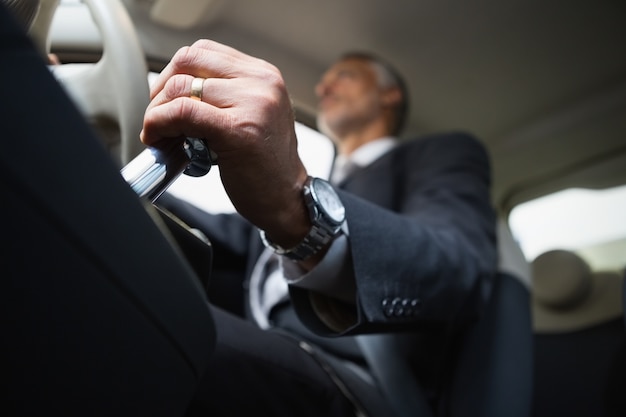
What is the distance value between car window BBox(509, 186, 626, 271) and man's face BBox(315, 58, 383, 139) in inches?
15.5

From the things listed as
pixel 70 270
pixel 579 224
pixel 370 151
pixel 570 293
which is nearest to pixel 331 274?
pixel 70 270

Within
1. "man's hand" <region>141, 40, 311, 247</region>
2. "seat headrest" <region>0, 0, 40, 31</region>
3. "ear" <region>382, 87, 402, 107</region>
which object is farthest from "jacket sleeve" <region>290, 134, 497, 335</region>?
"ear" <region>382, 87, 402, 107</region>

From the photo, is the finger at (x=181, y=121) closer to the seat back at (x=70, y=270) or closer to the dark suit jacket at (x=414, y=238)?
the seat back at (x=70, y=270)

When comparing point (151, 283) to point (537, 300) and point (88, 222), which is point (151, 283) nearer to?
point (88, 222)

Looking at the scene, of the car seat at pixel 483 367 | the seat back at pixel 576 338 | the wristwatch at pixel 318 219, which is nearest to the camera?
the wristwatch at pixel 318 219

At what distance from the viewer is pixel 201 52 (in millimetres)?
323

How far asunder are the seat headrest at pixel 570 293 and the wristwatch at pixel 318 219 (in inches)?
28.1

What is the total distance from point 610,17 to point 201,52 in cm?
98

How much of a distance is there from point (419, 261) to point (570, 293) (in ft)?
2.02

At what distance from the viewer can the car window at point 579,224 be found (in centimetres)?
115

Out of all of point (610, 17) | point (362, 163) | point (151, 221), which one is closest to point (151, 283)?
point (151, 221)

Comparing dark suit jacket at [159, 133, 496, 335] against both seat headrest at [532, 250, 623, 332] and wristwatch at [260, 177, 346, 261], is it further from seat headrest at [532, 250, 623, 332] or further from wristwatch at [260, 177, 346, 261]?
seat headrest at [532, 250, 623, 332]

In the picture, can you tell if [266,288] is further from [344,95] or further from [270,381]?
[344,95]

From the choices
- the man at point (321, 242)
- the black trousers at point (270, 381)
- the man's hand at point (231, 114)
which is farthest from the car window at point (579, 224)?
the man's hand at point (231, 114)
